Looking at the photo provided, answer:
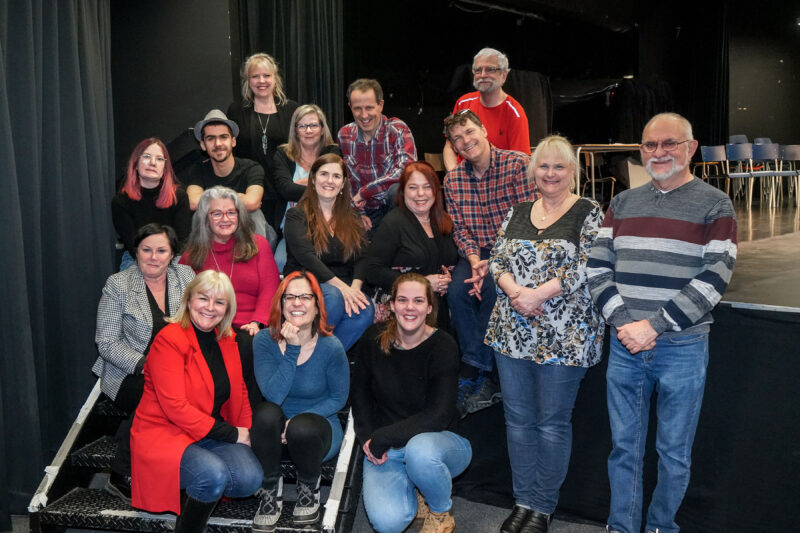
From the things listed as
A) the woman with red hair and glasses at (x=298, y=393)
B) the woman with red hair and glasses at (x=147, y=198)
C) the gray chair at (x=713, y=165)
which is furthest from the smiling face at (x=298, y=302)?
the gray chair at (x=713, y=165)

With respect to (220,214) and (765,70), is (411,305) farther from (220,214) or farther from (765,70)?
(765,70)

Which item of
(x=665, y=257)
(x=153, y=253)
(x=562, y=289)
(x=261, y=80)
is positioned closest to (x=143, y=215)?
(x=153, y=253)

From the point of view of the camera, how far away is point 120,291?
120 inches

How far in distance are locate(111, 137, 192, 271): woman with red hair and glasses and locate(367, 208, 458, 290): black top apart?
3.05 ft

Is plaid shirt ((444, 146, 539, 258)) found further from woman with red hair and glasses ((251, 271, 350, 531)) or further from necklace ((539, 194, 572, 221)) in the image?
woman with red hair and glasses ((251, 271, 350, 531))

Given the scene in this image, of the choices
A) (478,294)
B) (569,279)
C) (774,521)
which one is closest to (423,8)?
(478,294)

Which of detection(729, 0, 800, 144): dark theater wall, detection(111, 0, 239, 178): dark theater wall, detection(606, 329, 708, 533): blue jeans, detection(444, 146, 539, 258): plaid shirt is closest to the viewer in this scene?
detection(606, 329, 708, 533): blue jeans

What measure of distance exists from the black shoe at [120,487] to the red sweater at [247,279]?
78 centimetres

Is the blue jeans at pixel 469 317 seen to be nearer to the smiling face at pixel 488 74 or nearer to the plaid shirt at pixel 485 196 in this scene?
the plaid shirt at pixel 485 196

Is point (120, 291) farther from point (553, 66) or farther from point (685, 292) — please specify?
point (553, 66)

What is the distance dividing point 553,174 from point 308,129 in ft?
4.69

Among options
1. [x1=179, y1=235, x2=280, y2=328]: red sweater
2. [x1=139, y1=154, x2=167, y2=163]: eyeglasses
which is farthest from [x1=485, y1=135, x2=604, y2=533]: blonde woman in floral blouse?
[x1=139, y1=154, x2=167, y2=163]: eyeglasses

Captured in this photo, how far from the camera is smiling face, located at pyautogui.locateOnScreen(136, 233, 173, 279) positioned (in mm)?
3035

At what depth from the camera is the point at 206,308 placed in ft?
8.84
